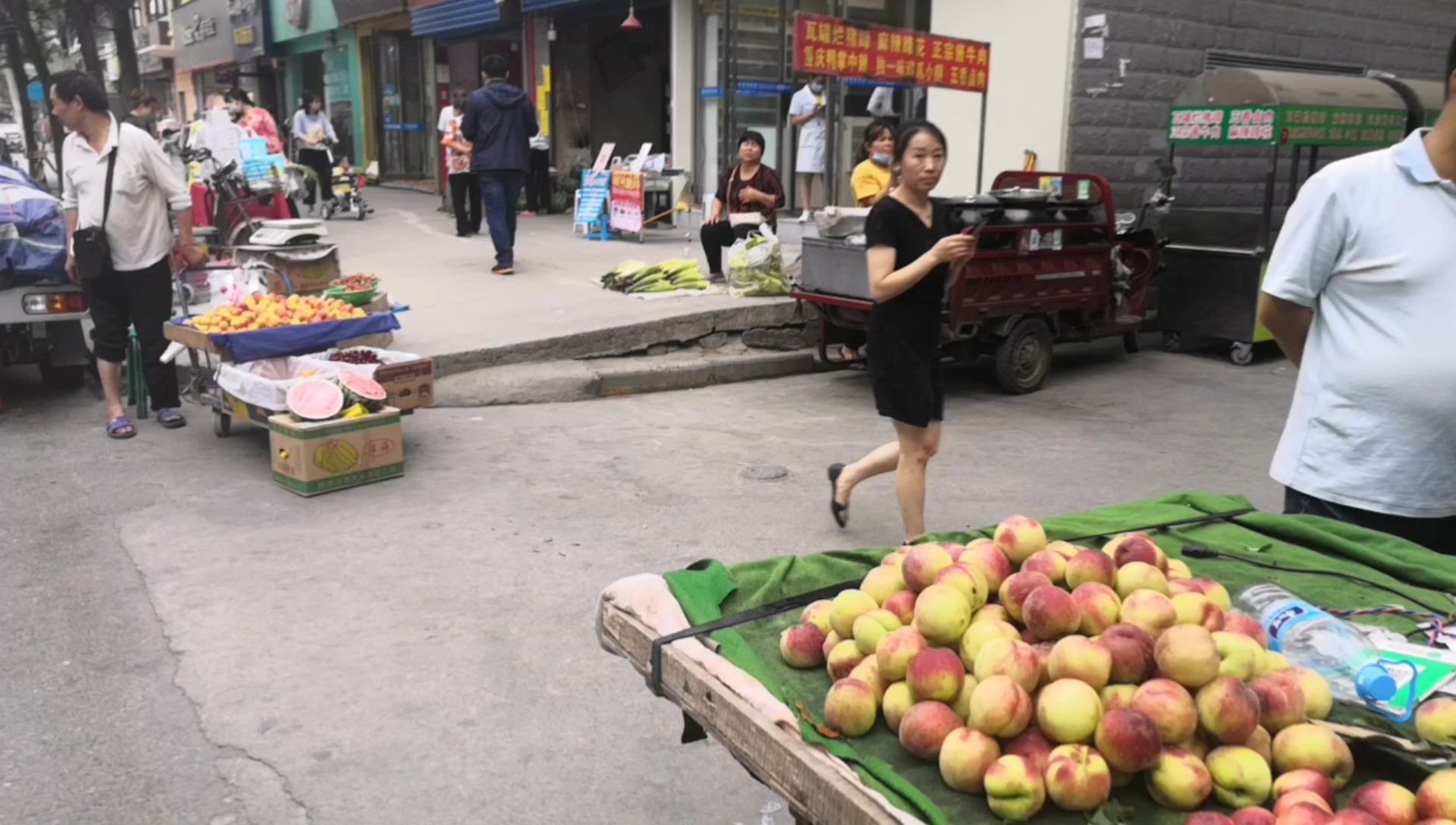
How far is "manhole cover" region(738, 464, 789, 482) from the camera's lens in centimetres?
616

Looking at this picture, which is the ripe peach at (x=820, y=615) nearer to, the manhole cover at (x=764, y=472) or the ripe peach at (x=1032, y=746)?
the ripe peach at (x=1032, y=746)

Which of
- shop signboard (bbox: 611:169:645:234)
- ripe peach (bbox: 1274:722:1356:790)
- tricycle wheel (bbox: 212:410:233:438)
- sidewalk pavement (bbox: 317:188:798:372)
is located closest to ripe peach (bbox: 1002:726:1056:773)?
ripe peach (bbox: 1274:722:1356:790)

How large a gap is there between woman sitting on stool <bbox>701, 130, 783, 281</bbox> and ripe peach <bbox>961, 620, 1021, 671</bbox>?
28.1 feet

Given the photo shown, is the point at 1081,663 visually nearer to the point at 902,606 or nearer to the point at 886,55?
the point at 902,606

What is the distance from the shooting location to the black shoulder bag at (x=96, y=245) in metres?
6.38

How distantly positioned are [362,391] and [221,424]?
1.44 metres

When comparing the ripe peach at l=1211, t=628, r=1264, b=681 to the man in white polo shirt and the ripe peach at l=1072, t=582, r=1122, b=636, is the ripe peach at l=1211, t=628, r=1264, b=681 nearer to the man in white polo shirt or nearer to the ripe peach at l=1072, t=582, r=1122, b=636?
the ripe peach at l=1072, t=582, r=1122, b=636

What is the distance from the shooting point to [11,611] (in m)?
4.34

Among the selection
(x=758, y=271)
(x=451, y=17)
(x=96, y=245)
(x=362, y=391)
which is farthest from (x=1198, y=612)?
(x=451, y=17)

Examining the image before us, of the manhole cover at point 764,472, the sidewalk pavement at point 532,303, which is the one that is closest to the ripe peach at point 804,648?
the manhole cover at point 764,472

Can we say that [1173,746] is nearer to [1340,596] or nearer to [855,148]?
[1340,596]

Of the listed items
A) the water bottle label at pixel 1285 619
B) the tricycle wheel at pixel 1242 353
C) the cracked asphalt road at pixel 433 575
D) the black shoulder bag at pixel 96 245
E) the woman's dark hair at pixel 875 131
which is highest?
the woman's dark hair at pixel 875 131

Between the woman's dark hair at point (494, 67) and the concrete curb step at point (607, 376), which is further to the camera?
the woman's dark hair at point (494, 67)

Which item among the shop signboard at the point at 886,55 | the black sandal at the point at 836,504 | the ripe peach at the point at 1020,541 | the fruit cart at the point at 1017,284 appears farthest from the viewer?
the shop signboard at the point at 886,55
